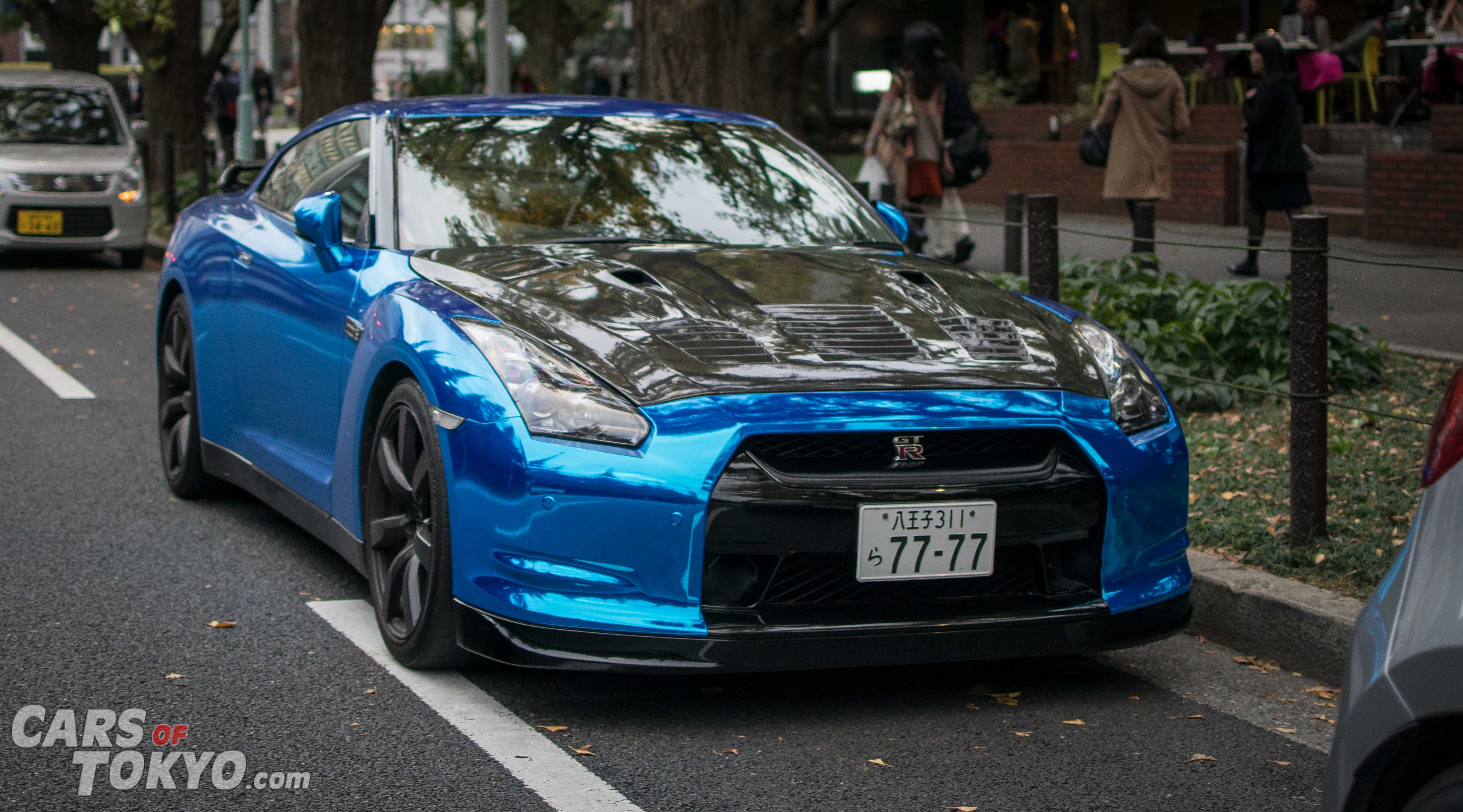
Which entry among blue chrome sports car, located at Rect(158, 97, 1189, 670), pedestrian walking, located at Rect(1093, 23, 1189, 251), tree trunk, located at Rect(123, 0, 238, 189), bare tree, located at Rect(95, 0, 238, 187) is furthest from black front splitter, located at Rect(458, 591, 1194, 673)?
tree trunk, located at Rect(123, 0, 238, 189)

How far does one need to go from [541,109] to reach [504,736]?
2.33m

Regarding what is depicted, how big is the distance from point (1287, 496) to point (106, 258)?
14.6 metres

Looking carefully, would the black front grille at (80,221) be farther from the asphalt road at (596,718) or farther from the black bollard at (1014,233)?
the asphalt road at (596,718)

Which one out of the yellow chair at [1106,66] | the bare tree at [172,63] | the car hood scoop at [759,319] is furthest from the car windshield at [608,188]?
the bare tree at [172,63]

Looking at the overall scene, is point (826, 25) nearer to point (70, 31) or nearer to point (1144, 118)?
point (1144, 118)

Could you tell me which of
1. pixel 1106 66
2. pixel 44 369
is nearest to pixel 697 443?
pixel 44 369

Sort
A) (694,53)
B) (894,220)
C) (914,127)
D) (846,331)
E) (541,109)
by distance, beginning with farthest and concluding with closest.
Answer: (914,127) < (694,53) < (894,220) < (541,109) < (846,331)

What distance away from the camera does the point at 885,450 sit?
152 inches

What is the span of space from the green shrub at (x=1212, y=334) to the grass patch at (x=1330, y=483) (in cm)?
11

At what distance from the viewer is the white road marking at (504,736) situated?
3.50 metres

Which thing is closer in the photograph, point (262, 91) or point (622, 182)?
point (622, 182)

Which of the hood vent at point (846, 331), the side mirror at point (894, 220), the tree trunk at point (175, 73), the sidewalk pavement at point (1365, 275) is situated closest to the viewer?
the hood vent at point (846, 331)

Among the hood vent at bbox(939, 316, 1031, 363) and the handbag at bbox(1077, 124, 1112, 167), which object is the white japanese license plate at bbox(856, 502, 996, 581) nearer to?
the hood vent at bbox(939, 316, 1031, 363)

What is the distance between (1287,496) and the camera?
5.95m
